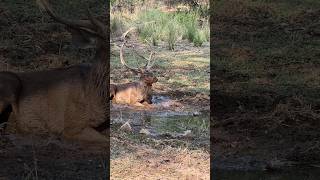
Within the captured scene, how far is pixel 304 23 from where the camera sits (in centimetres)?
1259

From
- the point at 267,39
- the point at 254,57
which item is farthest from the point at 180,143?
the point at 267,39

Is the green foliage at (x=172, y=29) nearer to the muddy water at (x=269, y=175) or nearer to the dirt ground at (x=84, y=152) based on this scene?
the dirt ground at (x=84, y=152)

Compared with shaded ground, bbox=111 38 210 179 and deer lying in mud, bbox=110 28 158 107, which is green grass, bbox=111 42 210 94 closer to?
shaded ground, bbox=111 38 210 179

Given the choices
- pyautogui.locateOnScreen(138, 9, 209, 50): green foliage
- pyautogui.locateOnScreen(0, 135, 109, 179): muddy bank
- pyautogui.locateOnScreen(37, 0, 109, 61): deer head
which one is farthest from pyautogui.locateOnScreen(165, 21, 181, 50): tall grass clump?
pyautogui.locateOnScreen(0, 135, 109, 179): muddy bank

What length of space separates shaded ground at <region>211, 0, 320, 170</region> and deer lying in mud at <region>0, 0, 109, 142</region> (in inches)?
49.1

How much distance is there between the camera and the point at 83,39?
6484mm

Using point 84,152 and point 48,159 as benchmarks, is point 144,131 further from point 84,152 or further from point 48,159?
point 48,159

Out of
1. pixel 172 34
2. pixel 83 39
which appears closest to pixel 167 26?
pixel 172 34

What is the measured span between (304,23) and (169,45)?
2467 mm

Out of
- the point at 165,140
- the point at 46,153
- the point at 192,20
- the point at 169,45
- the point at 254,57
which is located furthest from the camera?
the point at 192,20

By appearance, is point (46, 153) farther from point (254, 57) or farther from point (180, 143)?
point (254, 57)

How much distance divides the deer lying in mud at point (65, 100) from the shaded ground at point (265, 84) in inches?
49.1

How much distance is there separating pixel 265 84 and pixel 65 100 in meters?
3.97

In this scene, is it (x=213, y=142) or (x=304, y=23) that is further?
(x=304, y=23)
